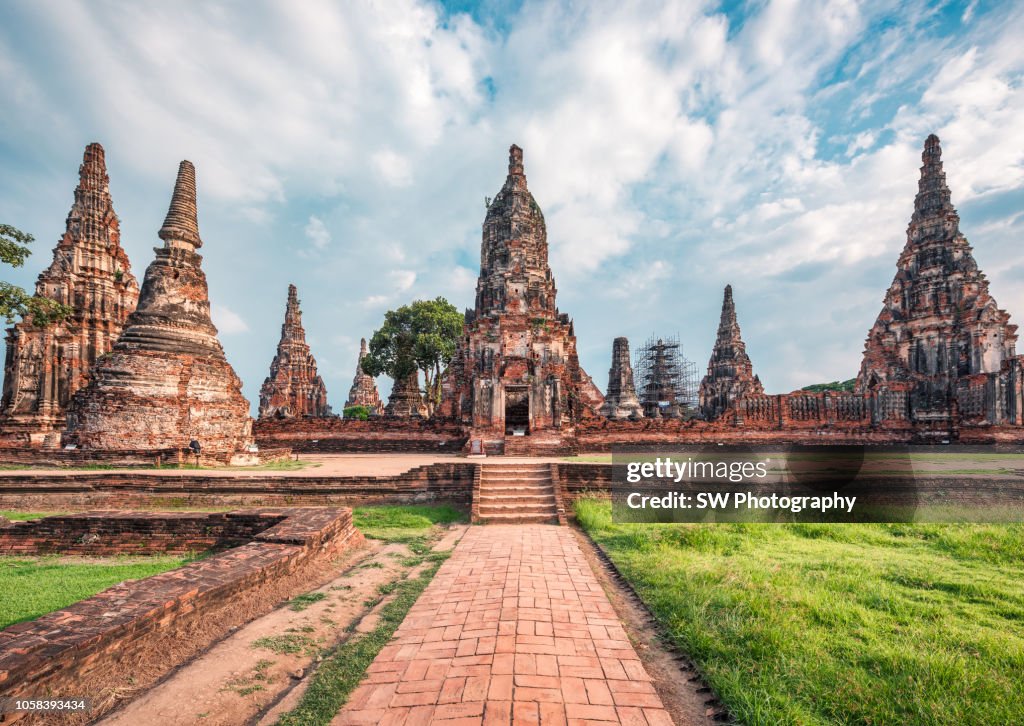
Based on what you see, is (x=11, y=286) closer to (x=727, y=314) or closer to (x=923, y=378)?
(x=923, y=378)

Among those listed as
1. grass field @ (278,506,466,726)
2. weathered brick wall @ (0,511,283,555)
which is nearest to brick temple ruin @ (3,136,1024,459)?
weathered brick wall @ (0,511,283,555)

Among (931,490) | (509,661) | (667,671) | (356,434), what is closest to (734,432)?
(931,490)

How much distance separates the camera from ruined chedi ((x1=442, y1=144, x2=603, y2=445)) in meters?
17.5

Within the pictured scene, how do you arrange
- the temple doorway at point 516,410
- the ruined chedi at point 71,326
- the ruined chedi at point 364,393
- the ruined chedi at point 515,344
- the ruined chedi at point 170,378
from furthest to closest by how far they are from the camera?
the ruined chedi at point 364,393 < the ruined chedi at point 71,326 < the temple doorway at point 516,410 < the ruined chedi at point 515,344 < the ruined chedi at point 170,378

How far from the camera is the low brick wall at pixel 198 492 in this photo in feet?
31.6

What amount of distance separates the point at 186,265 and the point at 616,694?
17.5 meters

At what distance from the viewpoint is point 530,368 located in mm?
18031

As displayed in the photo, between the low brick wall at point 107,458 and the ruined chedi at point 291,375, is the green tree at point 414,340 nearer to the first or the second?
the ruined chedi at point 291,375

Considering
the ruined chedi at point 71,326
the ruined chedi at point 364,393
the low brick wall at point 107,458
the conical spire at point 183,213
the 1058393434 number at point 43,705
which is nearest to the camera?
the 1058393434 number at point 43,705

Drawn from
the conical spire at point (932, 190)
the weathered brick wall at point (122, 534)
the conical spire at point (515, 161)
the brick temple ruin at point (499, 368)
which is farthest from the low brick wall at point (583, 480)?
the conical spire at point (932, 190)

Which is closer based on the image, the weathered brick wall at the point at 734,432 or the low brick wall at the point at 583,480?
the low brick wall at the point at 583,480

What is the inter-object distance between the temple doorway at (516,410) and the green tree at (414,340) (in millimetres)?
12058

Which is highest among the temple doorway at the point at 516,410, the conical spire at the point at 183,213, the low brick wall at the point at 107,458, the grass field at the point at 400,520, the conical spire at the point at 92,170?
the conical spire at the point at 92,170
